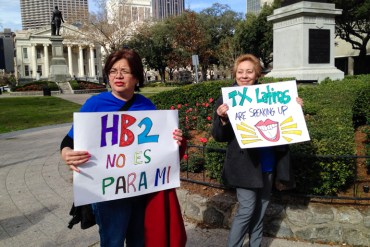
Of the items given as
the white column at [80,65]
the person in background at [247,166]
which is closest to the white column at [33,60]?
the white column at [80,65]

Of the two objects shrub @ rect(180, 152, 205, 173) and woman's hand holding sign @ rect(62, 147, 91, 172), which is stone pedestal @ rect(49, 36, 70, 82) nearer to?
shrub @ rect(180, 152, 205, 173)

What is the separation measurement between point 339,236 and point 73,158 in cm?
308

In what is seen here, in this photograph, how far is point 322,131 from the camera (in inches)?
188

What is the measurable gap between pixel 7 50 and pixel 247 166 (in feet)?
382

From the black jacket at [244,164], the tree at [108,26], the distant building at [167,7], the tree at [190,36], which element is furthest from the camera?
the distant building at [167,7]

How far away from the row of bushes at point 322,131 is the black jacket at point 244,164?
0.90 metres

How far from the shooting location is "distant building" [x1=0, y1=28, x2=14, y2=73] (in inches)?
3787

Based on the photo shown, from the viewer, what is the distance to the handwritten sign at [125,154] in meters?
2.54

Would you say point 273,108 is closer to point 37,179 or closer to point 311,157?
point 311,157

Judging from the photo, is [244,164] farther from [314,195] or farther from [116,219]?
[314,195]

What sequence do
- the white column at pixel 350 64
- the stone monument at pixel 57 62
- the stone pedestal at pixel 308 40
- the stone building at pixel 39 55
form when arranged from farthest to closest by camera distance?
the stone building at pixel 39 55 → the white column at pixel 350 64 → the stone monument at pixel 57 62 → the stone pedestal at pixel 308 40

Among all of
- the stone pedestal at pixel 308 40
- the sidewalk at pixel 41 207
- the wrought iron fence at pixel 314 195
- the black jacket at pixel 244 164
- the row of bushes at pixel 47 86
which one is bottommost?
the sidewalk at pixel 41 207

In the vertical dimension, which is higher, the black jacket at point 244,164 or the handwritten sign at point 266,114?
the handwritten sign at point 266,114

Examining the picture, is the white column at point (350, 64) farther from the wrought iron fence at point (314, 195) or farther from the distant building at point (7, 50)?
the distant building at point (7, 50)
